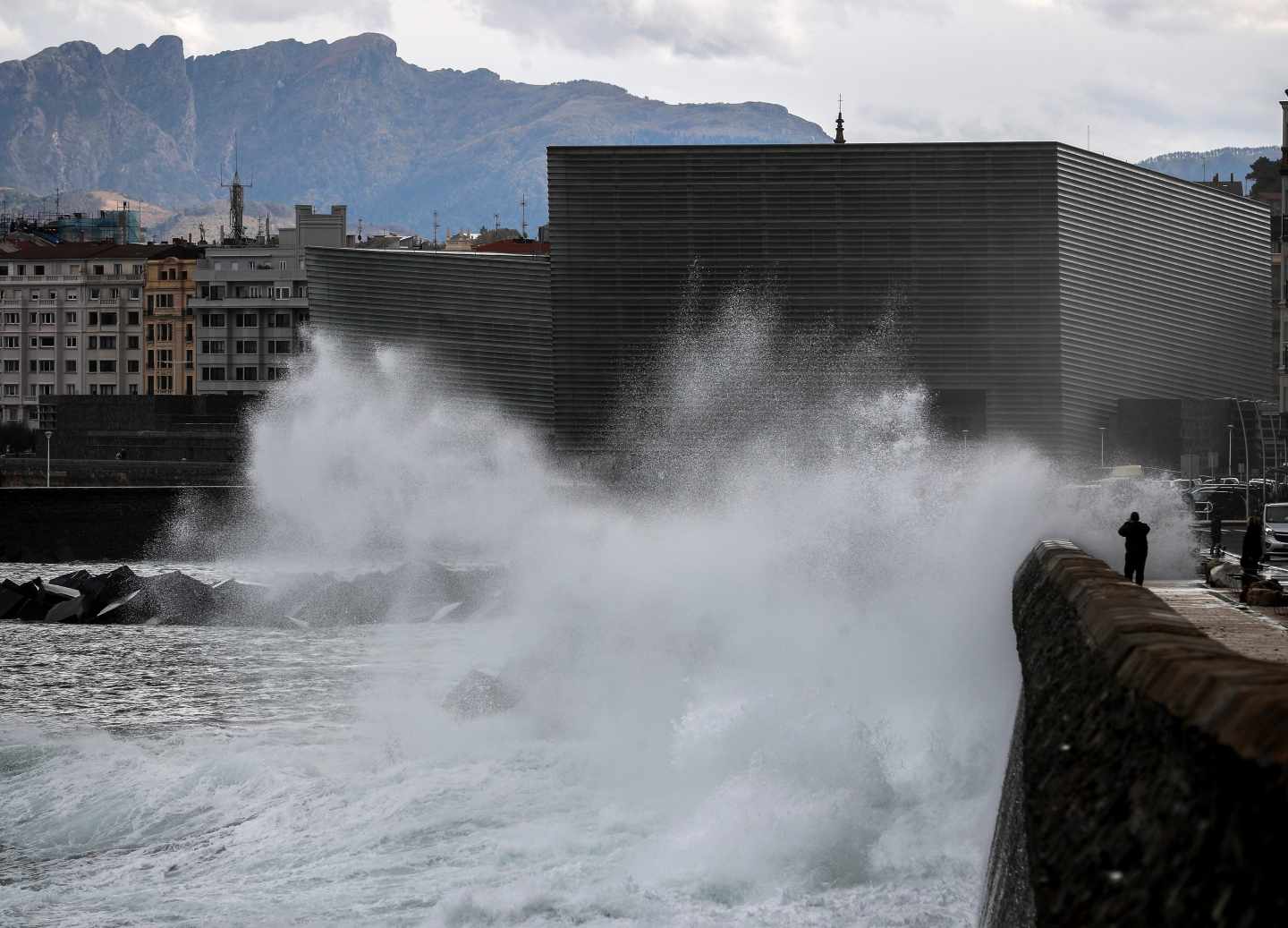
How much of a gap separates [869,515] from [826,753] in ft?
55.3

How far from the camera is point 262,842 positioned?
617 inches

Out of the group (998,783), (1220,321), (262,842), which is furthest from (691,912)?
(1220,321)

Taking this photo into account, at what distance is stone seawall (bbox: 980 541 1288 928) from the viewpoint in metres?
3.57

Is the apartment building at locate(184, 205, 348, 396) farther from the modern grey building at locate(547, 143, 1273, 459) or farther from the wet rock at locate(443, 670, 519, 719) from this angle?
the wet rock at locate(443, 670, 519, 719)

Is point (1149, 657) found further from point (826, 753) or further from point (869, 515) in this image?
point (869, 515)

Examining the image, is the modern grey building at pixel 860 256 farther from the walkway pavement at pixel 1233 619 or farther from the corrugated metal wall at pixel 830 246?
the walkway pavement at pixel 1233 619

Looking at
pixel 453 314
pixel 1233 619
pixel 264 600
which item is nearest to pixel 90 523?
pixel 264 600

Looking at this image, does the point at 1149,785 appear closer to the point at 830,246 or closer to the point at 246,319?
the point at 830,246

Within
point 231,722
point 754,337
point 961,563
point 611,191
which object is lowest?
point 231,722

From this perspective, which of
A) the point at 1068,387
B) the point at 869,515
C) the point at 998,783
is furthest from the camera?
the point at 1068,387

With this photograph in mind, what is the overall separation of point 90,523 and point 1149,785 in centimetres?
7104

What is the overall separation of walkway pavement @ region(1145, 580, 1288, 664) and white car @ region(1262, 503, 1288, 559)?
926 cm

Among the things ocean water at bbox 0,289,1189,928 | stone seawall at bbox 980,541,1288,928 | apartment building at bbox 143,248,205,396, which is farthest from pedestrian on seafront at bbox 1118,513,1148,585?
apartment building at bbox 143,248,205,396

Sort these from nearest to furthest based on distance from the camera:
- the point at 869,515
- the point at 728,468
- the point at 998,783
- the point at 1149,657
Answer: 1. the point at 1149,657
2. the point at 998,783
3. the point at 869,515
4. the point at 728,468
